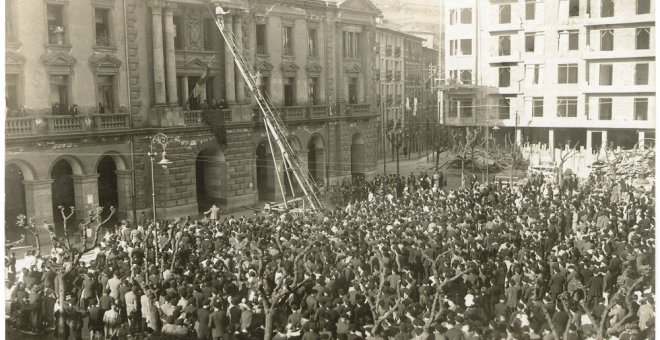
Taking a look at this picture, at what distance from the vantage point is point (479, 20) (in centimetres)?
4928

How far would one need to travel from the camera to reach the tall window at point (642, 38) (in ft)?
120

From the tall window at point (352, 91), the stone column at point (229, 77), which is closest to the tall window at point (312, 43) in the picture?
the tall window at point (352, 91)

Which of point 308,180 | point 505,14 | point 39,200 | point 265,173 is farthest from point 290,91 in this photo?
point 39,200

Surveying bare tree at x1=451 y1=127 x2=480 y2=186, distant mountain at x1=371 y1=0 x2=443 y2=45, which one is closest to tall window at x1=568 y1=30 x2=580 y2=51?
bare tree at x1=451 y1=127 x2=480 y2=186

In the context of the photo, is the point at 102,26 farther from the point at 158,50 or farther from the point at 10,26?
the point at 10,26

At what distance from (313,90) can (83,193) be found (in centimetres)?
1981

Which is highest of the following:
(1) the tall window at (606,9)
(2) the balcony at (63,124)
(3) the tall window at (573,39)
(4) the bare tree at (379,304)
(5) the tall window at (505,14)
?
(5) the tall window at (505,14)

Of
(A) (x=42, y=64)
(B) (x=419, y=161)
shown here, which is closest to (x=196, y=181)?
(A) (x=42, y=64)

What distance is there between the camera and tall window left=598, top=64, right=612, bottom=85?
4162cm

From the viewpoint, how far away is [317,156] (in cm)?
4869

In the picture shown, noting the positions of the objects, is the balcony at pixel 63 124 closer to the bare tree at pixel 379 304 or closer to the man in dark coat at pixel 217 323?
the man in dark coat at pixel 217 323

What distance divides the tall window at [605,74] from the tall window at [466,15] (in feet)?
39.7

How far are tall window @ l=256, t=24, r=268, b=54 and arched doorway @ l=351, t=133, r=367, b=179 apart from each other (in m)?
11.5

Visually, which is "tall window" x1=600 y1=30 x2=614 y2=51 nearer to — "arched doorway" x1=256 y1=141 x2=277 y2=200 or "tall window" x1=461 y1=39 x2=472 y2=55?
"tall window" x1=461 y1=39 x2=472 y2=55
